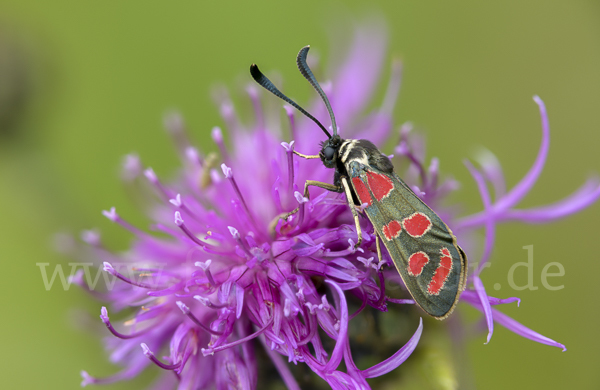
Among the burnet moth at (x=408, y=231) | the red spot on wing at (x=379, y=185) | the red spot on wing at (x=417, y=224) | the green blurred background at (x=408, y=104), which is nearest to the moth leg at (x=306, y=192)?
the burnet moth at (x=408, y=231)

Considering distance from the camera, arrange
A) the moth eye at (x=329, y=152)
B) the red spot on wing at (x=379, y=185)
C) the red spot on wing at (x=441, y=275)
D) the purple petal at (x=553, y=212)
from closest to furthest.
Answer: the red spot on wing at (x=441, y=275) < the red spot on wing at (x=379, y=185) < the moth eye at (x=329, y=152) < the purple petal at (x=553, y=212)

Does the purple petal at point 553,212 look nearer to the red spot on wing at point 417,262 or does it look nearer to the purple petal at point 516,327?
the purple petal at point 516,327

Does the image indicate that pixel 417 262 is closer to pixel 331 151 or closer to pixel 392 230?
pixel 392 230

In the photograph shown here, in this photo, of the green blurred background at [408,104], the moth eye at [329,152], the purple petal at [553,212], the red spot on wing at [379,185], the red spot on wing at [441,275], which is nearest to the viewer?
the red spot on wing at [441,275]

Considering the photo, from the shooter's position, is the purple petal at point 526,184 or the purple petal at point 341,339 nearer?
the purple petal at point 341,339

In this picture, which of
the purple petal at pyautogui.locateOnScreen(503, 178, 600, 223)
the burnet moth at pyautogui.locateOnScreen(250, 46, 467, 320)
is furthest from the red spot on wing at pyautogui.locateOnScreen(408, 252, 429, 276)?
the purple petal at pyautogui.locateOnScreen(503, 178, 600, 223)

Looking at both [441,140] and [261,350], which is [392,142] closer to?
[441,140]

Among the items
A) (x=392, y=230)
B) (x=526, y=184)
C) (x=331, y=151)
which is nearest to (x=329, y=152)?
(x=331, y=151)

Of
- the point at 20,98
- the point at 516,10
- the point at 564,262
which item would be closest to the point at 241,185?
the point at 20,98
